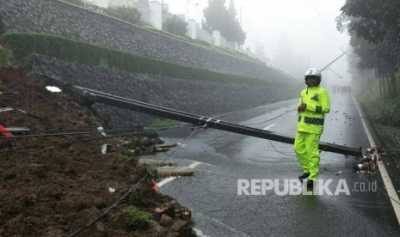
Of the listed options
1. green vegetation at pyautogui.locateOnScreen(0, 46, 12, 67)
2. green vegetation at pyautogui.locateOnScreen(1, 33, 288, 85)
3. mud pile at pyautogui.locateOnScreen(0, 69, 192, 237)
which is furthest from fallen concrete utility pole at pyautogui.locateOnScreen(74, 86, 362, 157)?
green vegetation at pyautogui.locateOnScreen(1, 33, 288, 85)

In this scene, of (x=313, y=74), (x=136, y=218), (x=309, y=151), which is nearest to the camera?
(x=136, y=218)

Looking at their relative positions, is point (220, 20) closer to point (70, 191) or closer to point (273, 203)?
point (273, 203)

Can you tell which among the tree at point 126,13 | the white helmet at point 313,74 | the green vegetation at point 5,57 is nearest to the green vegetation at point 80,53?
the green vegetation at point 5,57

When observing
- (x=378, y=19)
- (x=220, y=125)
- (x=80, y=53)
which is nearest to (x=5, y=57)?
(x=80, y=53)

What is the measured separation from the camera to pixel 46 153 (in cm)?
682

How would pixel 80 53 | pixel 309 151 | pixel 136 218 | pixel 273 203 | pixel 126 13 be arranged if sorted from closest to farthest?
pixel 136 218, pixel 273 203, pixel 309 151, pixel 80 53, pixel 126 13

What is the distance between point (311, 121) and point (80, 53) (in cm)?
1174

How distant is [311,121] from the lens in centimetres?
718

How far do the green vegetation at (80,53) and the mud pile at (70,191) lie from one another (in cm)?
562

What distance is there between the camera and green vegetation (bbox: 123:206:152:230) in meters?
4.52

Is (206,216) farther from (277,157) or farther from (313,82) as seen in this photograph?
(277,157)

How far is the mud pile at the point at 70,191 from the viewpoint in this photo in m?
4.33

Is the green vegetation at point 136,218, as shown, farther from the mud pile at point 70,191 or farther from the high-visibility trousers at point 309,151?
the high-visibility trousers at point 309,151

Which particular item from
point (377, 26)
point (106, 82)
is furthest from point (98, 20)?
point (377, 26)
